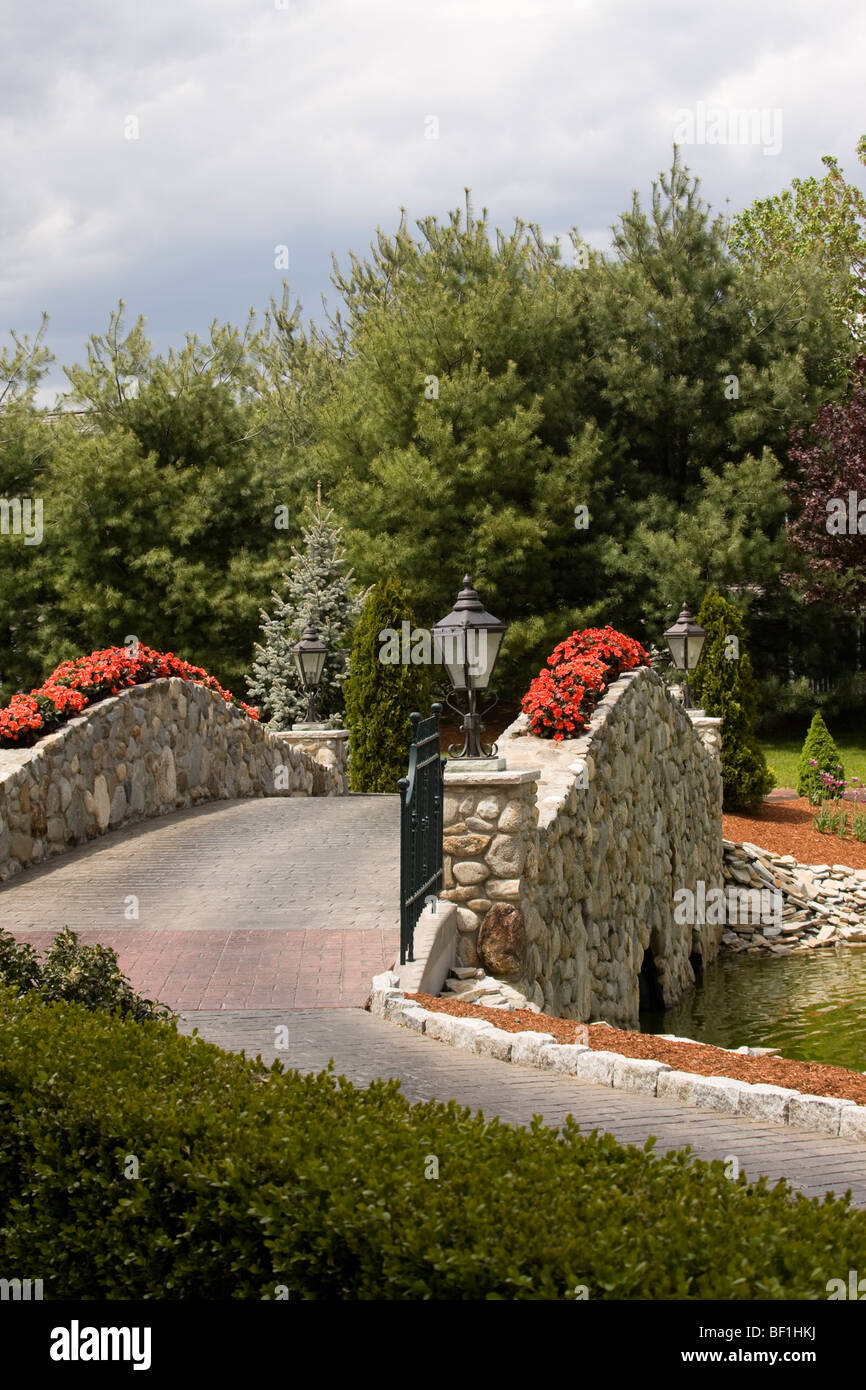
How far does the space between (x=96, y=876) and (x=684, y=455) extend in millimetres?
21721

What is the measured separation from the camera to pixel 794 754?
85.6 feet

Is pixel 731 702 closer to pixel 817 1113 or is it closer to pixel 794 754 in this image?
pixel 794 754

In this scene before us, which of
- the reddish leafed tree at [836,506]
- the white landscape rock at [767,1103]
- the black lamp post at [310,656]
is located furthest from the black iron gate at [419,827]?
the reddish leafed tree at [836,506]

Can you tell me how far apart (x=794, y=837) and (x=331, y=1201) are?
16.3 metres

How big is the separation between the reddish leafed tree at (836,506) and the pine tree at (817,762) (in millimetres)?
5012

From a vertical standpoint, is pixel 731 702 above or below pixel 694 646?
below

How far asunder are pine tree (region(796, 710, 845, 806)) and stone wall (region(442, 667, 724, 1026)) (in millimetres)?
4386

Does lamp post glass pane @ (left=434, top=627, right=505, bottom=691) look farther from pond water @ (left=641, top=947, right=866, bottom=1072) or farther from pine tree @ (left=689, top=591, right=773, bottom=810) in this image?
pine tree @ (left=689, top=591, right=773, bottom=810)

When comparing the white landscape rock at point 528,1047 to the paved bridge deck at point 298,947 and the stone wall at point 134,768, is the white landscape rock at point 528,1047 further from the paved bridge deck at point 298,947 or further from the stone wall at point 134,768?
the stone wall at point 134,768

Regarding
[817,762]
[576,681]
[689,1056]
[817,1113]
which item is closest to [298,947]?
[689,1056]

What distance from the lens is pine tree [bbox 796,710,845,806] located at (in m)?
20.7

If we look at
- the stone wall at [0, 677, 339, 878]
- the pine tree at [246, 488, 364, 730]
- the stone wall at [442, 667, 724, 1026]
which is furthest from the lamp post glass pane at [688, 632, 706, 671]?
the pine tree at [246, 488, 364, 730]

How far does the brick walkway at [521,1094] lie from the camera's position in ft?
14.5
